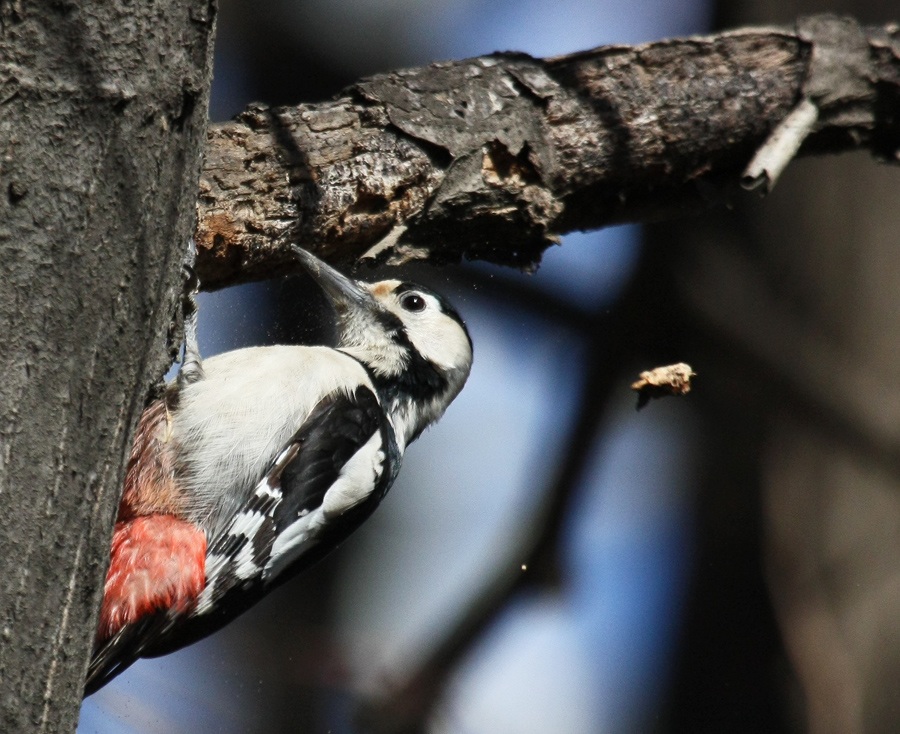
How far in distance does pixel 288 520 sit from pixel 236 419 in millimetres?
321

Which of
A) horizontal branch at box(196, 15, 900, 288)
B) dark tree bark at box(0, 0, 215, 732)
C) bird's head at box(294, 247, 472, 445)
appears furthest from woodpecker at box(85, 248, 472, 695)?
dark tree bark at box(0, 0, 215, 732)

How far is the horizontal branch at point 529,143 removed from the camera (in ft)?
8.94

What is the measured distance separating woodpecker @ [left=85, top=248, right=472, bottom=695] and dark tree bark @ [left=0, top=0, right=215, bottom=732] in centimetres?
112

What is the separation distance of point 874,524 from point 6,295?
152 inches

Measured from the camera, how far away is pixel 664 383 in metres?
2.90

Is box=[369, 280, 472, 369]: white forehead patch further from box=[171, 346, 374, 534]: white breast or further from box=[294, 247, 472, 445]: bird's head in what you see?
box=[171, 346, 374, 534]: white breast

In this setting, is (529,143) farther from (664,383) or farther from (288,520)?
(288,520)

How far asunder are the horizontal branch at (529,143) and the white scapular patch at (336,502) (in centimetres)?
61

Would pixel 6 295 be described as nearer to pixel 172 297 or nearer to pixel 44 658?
pixel 172 297

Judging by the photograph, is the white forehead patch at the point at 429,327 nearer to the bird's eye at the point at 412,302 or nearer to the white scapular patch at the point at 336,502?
the bird's eye at the point at 412,302

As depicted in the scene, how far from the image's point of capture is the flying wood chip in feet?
9.50

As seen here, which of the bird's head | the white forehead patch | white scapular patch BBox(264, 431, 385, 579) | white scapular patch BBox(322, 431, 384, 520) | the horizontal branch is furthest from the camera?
the white forehead patch

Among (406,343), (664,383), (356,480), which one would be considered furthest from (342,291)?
(664,383)

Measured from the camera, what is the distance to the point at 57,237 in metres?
1.56
